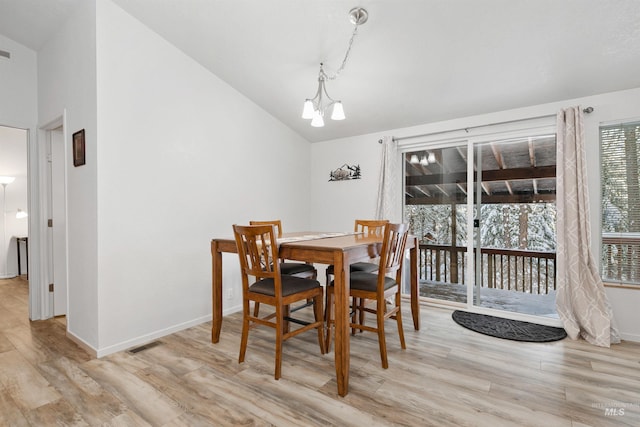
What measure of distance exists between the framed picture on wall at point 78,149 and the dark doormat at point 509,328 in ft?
12.0

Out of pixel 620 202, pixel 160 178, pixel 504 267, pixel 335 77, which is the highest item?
pixel 335 77

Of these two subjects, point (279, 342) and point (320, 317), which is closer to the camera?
point (279, 342)

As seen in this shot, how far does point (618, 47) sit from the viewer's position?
2316mm

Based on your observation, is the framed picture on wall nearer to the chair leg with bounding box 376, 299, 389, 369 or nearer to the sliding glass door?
the chair leg with bounding box 376, 299, 389, 369

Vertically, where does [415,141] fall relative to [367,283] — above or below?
above

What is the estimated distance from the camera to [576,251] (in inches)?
110

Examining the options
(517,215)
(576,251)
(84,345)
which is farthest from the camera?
(517,215)

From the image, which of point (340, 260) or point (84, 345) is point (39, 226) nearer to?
point (84, 345)

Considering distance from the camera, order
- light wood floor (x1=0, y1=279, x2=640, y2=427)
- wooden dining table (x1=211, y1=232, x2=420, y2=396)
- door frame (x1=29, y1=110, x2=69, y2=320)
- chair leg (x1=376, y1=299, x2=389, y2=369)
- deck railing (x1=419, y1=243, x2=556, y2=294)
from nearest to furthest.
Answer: light wood floor (x1=0, y1=279, x2=640, y2=427), wooden dining table (x1=211, y1=232, x2=420, y2=396), chair leg (x1=376, y1=299, x2=389, y2=369), door frame (x1=29, y1=110, x2=69, y2=320), deck railing (x1=419, y1=243, x2=556, y2=294)

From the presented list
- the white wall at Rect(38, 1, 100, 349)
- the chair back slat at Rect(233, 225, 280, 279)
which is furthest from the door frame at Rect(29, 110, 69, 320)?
the chair back slat at Rect(233, 225, 280, 279)

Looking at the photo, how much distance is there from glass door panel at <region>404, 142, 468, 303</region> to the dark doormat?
513mm

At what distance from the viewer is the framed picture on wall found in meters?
2.58

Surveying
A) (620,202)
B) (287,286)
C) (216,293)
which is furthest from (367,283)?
(620,202)

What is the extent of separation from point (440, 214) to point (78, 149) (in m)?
3.69
